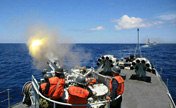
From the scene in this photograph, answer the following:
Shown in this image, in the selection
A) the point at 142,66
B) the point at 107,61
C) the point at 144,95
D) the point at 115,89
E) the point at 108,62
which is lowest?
the point at 144,95

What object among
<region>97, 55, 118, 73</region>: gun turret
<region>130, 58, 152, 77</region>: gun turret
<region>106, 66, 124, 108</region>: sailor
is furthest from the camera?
<region>97, 55, 118, 73</region>: gun turret

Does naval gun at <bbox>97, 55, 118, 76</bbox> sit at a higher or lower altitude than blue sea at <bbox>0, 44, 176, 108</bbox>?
higher

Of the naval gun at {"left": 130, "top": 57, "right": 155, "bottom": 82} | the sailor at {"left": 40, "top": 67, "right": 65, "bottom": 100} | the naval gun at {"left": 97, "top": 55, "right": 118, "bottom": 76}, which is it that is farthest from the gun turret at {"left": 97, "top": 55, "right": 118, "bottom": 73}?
the sailor at {"left": 40, "top": 67, "right": 65, "bottom": 100}

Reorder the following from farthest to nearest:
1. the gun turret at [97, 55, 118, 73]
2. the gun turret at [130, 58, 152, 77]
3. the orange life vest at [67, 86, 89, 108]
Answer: the gun turret at [97, 55, 118, 73] < the gun turret at [130, 58, 152, 77] < the orange life vest at [67, 86, 89, 108]

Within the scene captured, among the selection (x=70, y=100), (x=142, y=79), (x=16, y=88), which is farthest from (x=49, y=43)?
(x=70, y=100)

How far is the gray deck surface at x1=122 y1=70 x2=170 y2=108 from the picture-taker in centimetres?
734

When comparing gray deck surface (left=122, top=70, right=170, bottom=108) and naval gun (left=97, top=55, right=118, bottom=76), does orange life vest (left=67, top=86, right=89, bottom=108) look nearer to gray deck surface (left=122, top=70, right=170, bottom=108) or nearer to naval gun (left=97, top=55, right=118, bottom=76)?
gray deck surface (left=122, top=70, right=170, bottom=108)

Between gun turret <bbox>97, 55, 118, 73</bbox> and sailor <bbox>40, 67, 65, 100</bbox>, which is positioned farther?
gun turret <bbox>97, 55, 118, 73</bbox>

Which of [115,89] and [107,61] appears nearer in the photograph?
[115,89]

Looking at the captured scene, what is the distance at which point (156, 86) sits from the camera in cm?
1046

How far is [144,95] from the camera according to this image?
868cm

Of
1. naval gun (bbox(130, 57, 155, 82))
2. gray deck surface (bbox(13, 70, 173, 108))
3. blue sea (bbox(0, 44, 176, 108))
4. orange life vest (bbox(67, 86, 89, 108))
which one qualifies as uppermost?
orange life vest (bbox(67, 86, 89, 108))

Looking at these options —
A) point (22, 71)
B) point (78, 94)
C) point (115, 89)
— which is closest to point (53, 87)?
point (78, 94)

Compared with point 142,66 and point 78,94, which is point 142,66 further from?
point 78,94
